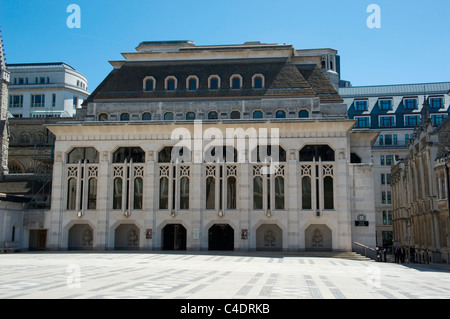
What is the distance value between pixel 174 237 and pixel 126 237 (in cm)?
481

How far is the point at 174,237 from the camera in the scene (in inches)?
2055

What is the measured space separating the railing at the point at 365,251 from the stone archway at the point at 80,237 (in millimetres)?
25926

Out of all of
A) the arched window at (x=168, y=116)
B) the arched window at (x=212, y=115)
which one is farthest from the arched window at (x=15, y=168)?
the arched window at (x=212, y=115)

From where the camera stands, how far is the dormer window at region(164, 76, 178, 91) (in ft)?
178

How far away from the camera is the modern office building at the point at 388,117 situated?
8494 cm

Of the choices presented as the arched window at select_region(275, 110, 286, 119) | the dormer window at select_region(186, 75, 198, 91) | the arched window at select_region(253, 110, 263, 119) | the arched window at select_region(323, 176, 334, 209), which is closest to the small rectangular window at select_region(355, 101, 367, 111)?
the arched window at select_region(275, 110, 286, 119)

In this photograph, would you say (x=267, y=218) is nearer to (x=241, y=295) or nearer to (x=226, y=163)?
(x=226, y=163)

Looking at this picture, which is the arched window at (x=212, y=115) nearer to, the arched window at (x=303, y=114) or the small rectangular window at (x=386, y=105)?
Result: the arched window at (x=303, y=114)

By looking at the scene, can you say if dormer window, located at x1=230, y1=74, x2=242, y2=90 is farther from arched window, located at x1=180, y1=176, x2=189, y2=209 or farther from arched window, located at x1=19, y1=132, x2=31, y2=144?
arched window, located at x1=19, y1=132, x2=31, y2=144

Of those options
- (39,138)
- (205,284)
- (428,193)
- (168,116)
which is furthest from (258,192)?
(39,138)

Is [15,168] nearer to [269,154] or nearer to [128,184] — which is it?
[128,184]

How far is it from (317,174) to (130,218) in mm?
18418

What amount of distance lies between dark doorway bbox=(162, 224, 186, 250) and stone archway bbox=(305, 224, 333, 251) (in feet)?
41.2
